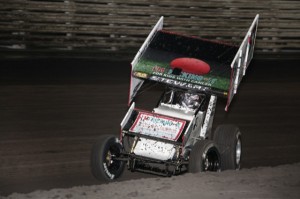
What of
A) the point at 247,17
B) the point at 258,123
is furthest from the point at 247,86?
the point at 247,17

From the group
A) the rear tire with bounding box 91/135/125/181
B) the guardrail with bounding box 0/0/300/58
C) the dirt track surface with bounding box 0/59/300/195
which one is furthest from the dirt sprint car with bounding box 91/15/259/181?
the guardrail with bounding box 0/0/300/58

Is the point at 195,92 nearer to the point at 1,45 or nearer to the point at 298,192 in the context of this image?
the point at 298,192

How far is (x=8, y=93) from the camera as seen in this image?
14047 millimetres

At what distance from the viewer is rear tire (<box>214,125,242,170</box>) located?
31.6 ft

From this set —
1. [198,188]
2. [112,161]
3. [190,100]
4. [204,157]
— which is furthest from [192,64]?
[198,188]

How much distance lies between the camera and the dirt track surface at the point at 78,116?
9664 mm

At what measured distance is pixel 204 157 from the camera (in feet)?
29.2

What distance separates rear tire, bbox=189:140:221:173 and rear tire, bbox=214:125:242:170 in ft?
1.07

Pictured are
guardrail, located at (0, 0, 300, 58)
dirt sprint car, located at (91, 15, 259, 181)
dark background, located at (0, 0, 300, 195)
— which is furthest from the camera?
guardrail, located at (0, 0, 300, 58)

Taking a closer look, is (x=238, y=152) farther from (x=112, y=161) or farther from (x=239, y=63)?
(x=112, y=161)

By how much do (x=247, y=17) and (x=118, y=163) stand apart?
12.8 meters

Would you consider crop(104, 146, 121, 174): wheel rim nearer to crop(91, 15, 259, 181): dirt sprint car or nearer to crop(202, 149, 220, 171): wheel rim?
crop(91, 15, 259, 181): dirt sprint car

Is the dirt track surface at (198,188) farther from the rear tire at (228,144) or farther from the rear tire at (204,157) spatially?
the rear tire at (228,144)

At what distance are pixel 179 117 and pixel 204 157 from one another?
84cm
